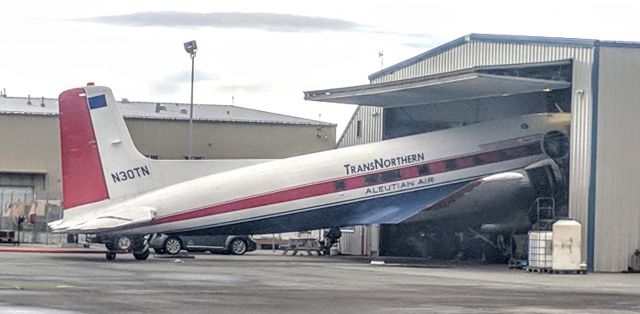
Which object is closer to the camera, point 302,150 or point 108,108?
point 108,108

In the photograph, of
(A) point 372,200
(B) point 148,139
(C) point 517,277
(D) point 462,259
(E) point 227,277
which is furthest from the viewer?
(B) point 148,139

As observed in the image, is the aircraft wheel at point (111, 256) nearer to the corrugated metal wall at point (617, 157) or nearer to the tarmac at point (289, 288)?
the tarmac at point (289, 288)

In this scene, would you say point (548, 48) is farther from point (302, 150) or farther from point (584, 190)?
point (302, 150)

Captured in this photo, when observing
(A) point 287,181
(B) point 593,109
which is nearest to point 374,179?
(A) point 287,181

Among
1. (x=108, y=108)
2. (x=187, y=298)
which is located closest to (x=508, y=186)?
(x=108, y=108)

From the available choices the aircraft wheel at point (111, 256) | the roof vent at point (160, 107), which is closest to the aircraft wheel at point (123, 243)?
the aircraft wheel at point (111, 256)

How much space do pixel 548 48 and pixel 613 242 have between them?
6919mm

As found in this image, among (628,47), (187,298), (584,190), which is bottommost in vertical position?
(187,298)

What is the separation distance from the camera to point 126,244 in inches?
1677

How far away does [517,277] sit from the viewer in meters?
37.1

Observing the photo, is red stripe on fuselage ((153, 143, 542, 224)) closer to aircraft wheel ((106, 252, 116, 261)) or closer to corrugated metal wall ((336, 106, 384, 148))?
aircraft wheel ((106, 252, 116, 261))

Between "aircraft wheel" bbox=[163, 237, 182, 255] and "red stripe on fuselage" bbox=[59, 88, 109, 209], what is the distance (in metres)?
5.85

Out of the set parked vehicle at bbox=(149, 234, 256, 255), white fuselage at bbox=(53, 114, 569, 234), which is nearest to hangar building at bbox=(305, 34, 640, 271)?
white fuselage at bbox=(53, 114, 569, 234)

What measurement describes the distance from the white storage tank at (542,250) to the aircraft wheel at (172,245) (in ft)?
44.9
